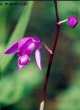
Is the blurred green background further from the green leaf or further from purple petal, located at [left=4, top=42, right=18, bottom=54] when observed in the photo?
purple petal, located at [left=4, top=42, right=18, bottom=54]

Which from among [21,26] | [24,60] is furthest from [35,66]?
[24,60]

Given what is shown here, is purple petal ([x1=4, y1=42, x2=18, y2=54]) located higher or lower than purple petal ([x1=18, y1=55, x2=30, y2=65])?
higher

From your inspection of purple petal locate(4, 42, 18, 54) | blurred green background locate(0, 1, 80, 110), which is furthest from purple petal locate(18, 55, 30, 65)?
blurred green background locate(0, 1, 80, 110)

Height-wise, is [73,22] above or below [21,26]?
above

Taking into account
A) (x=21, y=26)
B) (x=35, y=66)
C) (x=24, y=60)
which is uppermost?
(x=24, y=60)

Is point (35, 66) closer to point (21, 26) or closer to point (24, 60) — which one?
point (21, 26)

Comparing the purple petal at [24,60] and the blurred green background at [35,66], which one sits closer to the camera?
the purple petal at [24,60]

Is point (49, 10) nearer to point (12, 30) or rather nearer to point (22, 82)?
point (12, 30)

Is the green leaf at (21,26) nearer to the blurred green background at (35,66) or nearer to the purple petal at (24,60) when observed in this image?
the blurred green background at (35,66)

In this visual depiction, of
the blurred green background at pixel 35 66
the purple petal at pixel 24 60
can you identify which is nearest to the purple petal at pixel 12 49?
the purple petal at pixel 24 60

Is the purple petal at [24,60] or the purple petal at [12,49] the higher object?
the purple petal at [12,49]
